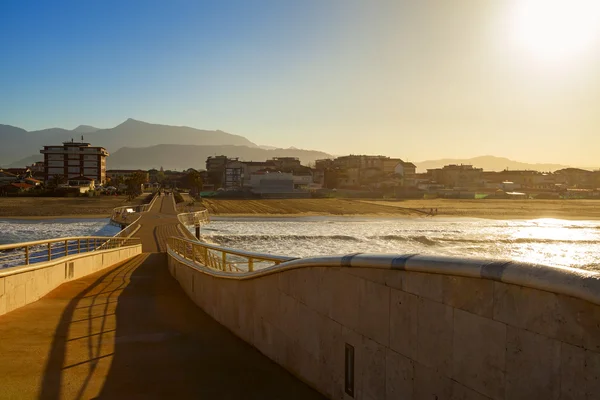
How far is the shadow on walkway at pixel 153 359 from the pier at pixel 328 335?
0.02 meters

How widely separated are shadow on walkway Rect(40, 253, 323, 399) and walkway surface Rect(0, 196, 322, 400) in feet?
0.04

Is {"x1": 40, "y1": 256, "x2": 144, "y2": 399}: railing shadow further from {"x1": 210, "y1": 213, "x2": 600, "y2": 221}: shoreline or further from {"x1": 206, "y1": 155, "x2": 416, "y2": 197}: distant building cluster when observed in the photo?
{"x1": 206, "y1": 155, "x2": 416, "y2": 197}: distant building cluster

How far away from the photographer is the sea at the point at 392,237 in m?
33.9

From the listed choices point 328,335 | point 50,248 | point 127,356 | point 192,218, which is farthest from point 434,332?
point 192,218

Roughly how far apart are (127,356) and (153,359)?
1.10 ft

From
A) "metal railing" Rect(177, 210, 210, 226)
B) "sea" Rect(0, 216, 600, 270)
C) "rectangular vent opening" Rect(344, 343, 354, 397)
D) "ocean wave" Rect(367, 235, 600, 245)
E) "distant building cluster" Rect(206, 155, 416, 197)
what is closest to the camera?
"rectangular vent opening" Rect(344, 343, 354, 397)

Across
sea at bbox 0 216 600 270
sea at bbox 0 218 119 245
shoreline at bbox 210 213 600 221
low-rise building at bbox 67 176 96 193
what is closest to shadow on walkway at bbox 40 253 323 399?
sea at bbox 0 216 600 270

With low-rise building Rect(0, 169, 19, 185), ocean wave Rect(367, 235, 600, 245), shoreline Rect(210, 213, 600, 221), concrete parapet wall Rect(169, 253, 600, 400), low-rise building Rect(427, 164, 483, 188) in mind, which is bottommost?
ocean wave Rect(367, 235, 600, 245)

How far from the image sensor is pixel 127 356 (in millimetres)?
6797

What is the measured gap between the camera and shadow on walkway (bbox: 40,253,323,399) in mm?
5684

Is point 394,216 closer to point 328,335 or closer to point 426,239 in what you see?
point 426,239

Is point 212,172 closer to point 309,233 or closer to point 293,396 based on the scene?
point 309,233

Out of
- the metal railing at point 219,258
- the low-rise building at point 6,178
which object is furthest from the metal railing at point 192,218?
the low-rise building at point 6,178

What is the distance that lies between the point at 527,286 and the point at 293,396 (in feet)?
10.2
